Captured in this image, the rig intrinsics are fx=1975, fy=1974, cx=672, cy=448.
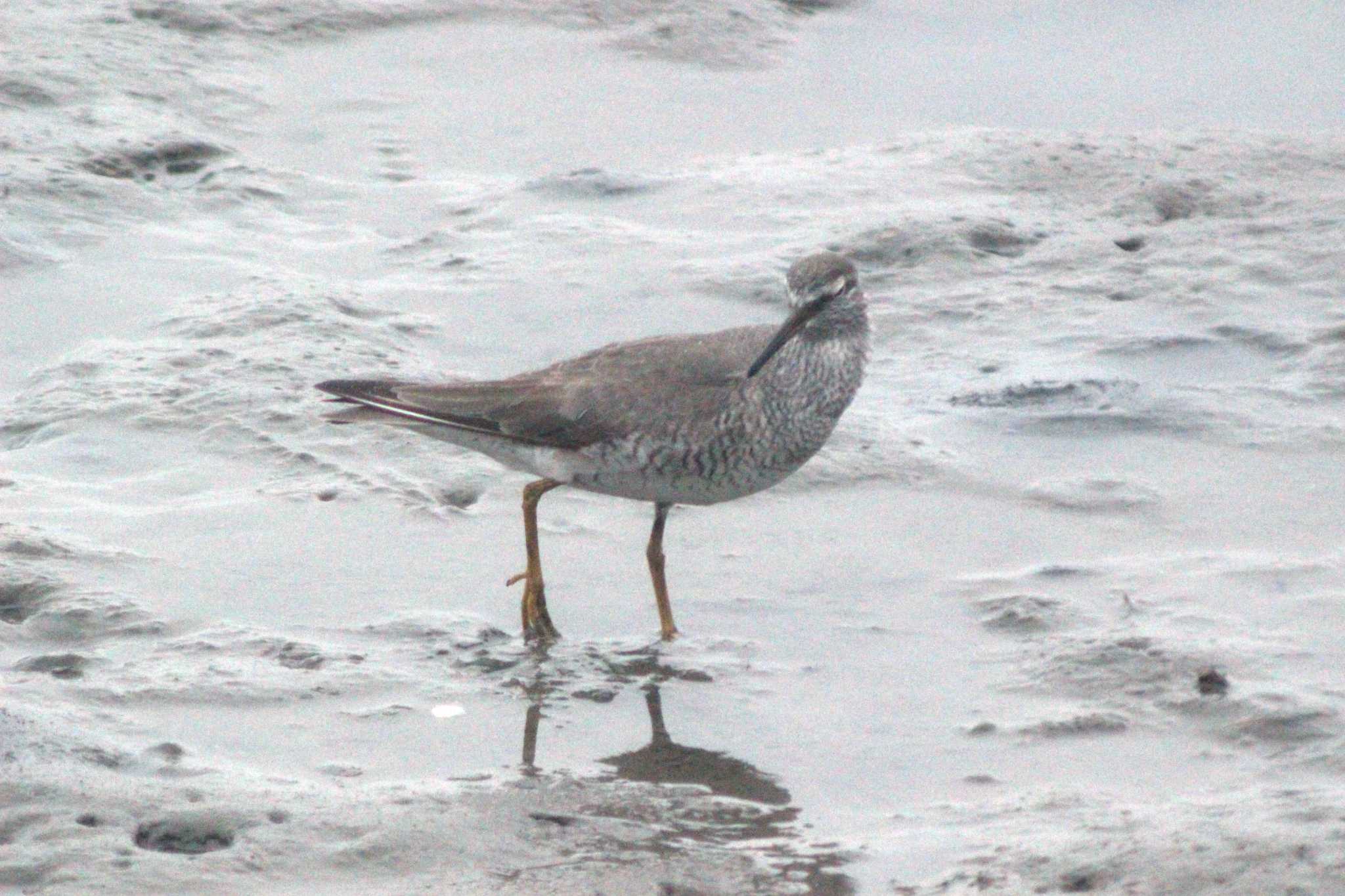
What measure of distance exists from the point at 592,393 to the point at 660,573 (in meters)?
0.73

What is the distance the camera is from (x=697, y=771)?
6473 mm

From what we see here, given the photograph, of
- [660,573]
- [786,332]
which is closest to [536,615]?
[660,573]

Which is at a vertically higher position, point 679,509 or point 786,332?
point 786,332

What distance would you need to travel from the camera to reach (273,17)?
14680 mm

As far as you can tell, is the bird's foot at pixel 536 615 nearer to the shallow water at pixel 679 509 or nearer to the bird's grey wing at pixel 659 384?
the shallow water at pixel 679 509

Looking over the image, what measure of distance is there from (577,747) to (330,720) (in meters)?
0.83

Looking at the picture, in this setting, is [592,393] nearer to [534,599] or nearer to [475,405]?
[475,405]

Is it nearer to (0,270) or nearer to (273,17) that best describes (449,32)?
(273,17)

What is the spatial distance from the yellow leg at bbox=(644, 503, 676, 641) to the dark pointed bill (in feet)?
2.35

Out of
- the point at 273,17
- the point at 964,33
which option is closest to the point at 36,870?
the point at 273,17

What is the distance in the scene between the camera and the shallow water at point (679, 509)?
234 inches

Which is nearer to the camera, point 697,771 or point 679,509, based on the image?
point 697,771

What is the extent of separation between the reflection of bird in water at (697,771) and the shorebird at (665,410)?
879 mm

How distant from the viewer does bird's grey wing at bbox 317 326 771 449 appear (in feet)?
24.3
